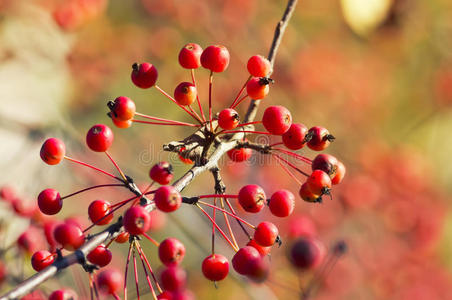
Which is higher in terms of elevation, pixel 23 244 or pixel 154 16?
pixel 154 16

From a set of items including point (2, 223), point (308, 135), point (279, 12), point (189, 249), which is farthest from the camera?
point (279, 12)

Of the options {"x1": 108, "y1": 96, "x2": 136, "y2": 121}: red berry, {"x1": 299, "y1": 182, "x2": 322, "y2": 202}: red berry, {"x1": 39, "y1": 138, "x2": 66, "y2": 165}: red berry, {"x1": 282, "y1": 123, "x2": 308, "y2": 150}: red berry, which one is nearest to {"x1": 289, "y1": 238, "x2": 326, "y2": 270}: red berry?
{"x1": 299, "y1": 182, "x2": 322, "y2": 202}: red berry

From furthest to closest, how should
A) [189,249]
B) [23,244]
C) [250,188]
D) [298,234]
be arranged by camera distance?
[189,249], [298,234], [23,244], [250,188]

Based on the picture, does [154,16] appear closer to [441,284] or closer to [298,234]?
[298,234]

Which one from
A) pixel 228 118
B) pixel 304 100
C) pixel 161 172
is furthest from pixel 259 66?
pixel 304 100

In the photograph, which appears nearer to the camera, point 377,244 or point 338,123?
point 377,244

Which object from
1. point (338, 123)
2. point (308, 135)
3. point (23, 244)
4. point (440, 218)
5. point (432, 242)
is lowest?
point (23, 244)

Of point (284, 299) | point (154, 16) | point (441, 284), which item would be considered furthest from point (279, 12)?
point (441, 284)

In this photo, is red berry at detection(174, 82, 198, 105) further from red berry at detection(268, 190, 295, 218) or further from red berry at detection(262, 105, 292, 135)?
red berry at detection(268, 190, 295, 218)

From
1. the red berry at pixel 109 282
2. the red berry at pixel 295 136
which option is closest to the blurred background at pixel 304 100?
the red berry at pixel 109 282
